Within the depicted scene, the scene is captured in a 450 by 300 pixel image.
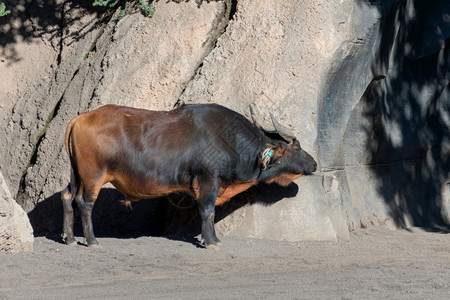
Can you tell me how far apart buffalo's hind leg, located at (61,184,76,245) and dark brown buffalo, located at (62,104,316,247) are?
0.01 metres

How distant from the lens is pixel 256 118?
10656 millimetres

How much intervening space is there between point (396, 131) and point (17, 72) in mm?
6258

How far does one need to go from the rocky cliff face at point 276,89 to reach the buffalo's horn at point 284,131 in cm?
21

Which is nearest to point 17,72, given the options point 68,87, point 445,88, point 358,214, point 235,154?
point 68,87

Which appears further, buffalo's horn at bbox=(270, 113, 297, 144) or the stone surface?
buffalo's horn at bbox=(270, 113, 297, 144)

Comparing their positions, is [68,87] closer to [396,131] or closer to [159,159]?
[159,159]

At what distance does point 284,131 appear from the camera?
1040cm

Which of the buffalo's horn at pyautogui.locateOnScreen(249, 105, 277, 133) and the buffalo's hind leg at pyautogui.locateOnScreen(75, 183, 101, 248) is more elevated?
the buffalo's horn at pyautogui.locateOnScreen(249, 105, 277, 133)

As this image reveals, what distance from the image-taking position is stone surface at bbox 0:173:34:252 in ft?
28.6

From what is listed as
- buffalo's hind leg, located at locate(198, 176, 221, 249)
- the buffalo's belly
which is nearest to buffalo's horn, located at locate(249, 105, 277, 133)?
buffalo's hind leg, located at locate(198, 176, 221, 249)

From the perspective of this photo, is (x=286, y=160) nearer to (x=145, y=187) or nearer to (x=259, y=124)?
(x=259, y=124)

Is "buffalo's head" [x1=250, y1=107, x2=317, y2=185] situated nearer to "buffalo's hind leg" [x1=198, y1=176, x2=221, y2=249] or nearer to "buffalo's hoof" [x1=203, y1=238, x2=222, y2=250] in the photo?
"buffalo's hind leg" [x1=198, y1=176, x2=221, y2=249]

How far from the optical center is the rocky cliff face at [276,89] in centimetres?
1070

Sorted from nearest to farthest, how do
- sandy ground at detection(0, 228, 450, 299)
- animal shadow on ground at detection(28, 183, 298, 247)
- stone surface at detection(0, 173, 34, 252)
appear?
sandy ground at detection(0, 228, 450, 299) < stone surface at detection(0, 173, 34, 252) < animal shadow on ground at detection(28, 183, 298, 247)
